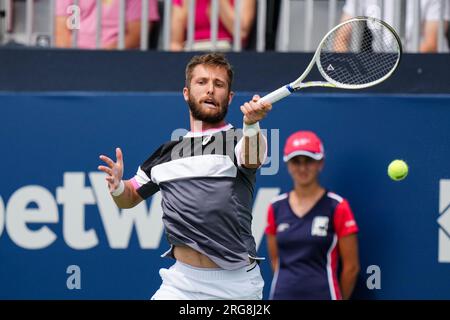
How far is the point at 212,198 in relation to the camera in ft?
19.5

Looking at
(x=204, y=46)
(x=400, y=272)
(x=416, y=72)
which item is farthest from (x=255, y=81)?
(x=400, y=272)

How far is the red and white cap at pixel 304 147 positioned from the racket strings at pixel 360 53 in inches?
19.3

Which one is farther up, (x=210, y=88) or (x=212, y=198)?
(x=210, y=88)

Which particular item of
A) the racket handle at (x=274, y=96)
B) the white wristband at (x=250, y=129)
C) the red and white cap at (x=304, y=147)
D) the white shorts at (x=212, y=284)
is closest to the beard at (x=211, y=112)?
the white wristband at (x=250, y=129)

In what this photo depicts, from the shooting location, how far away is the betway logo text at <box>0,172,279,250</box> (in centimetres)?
783

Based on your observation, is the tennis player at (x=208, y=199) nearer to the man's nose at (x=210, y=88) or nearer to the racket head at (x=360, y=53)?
the man's nose at (x=210, y=88)

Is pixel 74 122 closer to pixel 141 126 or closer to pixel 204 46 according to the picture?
pixel 141 126

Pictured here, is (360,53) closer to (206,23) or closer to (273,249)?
(206,23)

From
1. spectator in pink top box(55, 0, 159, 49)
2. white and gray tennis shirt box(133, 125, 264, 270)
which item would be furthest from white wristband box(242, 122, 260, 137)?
spectator in pink top box(55, 0, 159, 49)

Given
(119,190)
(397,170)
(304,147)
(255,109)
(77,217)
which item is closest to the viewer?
(255,109)

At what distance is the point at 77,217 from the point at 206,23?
60.9 inches

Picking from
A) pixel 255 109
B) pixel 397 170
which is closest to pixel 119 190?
pixel 255 109

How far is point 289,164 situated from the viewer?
7.66 m

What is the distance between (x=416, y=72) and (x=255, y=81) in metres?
1.04
